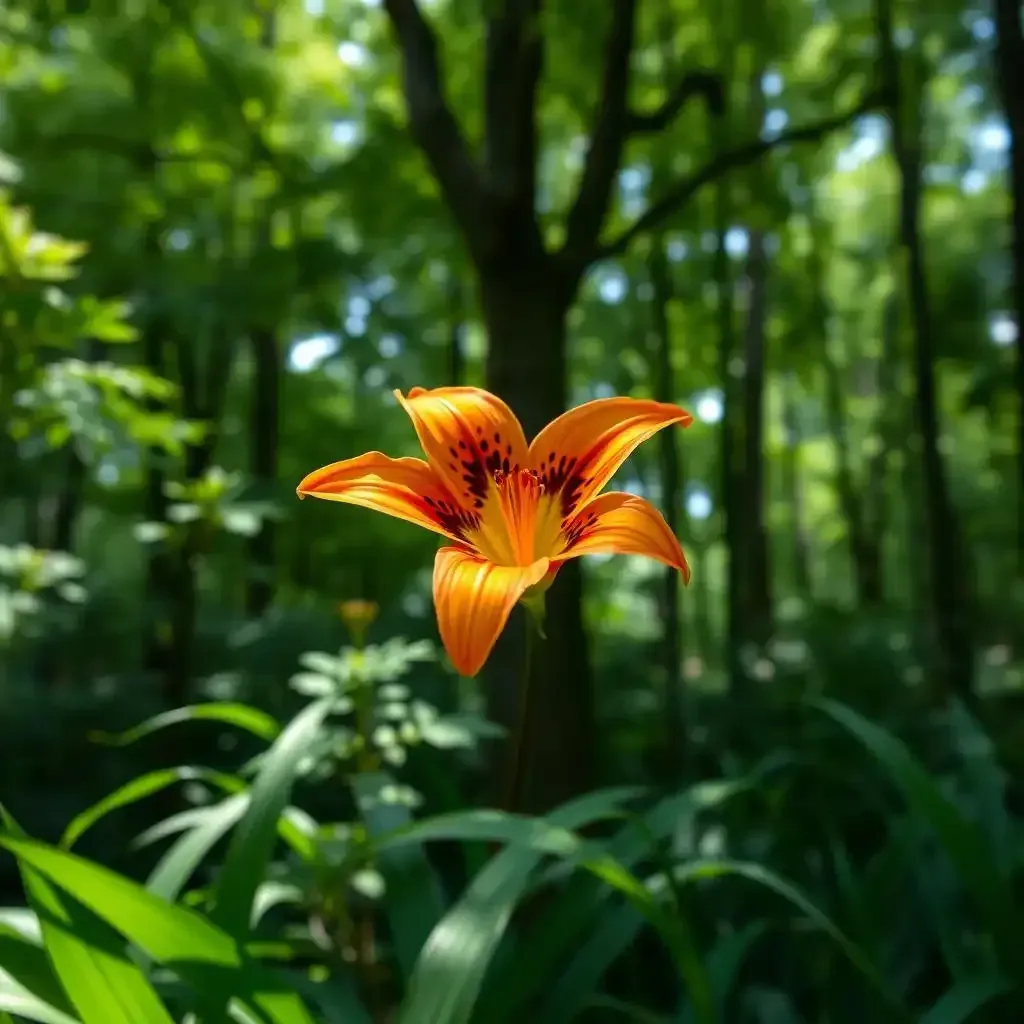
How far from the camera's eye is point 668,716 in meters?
4.08

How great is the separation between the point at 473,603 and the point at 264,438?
541cm

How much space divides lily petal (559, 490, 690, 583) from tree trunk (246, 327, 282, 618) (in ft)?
16.2

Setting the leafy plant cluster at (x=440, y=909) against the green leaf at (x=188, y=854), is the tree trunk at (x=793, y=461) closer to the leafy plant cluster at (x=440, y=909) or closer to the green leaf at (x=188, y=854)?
the leafy plant cluster at (x=440, y=909)

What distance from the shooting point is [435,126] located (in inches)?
83.4

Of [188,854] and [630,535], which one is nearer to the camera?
[630,535]

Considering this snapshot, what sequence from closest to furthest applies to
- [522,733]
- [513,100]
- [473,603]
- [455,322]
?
1. [473,603]
2. [522,733]
3. [513,100]
4. [455,322]

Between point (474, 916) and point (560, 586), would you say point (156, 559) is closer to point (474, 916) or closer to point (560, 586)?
point (560, 586)

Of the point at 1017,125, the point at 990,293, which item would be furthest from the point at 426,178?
the point at 990,293

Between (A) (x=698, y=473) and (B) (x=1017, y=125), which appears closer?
(B) (x=1017, y=125)

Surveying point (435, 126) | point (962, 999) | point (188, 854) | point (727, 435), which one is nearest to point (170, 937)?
point (188, 854)

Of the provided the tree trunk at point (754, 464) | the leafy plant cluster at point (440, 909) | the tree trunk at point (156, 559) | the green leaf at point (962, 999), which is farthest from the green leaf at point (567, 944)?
the tree trunk at point (754, 464)

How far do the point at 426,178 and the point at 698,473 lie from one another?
6121 mm

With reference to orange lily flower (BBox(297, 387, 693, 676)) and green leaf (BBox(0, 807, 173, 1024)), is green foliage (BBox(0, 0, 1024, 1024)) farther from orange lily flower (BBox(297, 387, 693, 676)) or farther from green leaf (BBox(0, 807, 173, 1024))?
orange lily flower (BBox(297, 387, 693, 676))

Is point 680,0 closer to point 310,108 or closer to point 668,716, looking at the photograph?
point 310,108
